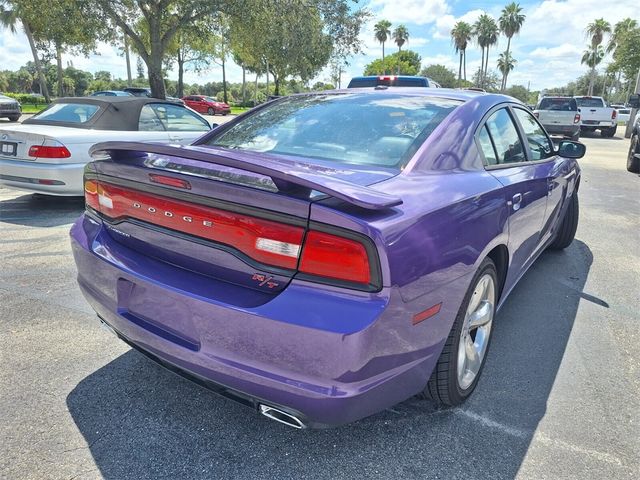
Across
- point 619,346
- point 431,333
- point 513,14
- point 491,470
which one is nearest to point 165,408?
point 431,333

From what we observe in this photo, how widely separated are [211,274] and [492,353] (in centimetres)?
193

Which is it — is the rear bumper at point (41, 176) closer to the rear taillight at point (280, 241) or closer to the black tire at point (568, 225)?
the rear taillight at point (280, 241)

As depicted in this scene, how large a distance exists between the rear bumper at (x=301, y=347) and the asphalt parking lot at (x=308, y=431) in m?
0.36

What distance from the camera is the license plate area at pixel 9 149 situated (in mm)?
5727

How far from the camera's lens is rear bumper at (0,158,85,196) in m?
5.61

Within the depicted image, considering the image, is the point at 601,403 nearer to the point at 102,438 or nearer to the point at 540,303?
the point at 540,303

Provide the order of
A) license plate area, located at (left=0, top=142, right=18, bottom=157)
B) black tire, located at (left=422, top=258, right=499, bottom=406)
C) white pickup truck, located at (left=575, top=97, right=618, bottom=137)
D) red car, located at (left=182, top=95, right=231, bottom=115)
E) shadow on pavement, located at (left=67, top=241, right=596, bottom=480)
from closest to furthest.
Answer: shadow on pavement, located at (left=67, top=241, right=596, bottom=480) → black tire, located at (left=422, top=258, right=499, bottom=406) → license plate area, located at (left=0, top=142, right=18, bottom=157) → white pickup truck, located at (left=575, top=97, right=618, bottom=137) → red car, located at (left=182, top=95, right=231, bottom=115)

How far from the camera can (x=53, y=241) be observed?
4.86 m

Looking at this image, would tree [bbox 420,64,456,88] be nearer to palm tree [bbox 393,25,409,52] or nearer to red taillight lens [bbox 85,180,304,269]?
palm tree [bbox 393,25,409,52]

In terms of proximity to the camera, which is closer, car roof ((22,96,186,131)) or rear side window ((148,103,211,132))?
car roof ((22,96,186,131))

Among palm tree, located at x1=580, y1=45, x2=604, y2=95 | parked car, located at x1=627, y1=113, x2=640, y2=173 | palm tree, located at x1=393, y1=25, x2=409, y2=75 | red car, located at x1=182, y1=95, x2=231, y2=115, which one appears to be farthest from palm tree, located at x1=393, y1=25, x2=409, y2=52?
parked car, located at x1=627, y1=113, x2=640, y2=173

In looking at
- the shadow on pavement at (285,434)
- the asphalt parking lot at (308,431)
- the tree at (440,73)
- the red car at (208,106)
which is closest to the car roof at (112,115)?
the asphalt parking lot at (308,431)

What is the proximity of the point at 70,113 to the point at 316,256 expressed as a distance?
607 centimetres

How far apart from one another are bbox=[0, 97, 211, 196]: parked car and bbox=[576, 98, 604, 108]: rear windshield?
68.5ft
